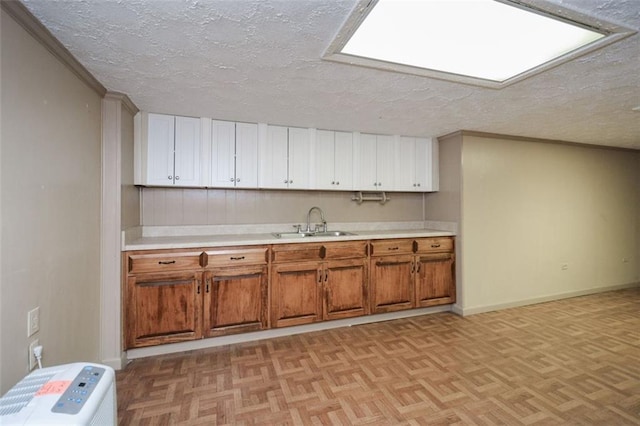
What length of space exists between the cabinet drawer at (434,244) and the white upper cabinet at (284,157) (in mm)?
1447

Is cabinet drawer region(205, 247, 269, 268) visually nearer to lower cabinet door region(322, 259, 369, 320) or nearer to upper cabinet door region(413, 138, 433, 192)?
lower cabinet door region(322, 259, 369, 320)

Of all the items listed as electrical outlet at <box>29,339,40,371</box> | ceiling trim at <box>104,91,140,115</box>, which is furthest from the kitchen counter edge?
ceiling trim at <box>104,91,140,115</box>

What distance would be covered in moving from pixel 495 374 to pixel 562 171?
3.19m

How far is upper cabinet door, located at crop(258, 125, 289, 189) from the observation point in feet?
10.5

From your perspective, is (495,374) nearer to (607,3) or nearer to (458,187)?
(458,187)

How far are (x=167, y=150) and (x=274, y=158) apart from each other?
104 cm

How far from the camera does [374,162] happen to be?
3654 millimetres

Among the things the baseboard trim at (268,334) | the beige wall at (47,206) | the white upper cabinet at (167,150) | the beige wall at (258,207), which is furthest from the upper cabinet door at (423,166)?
the beige wall at (47,206)

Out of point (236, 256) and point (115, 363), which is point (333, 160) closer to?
point (236, 256)

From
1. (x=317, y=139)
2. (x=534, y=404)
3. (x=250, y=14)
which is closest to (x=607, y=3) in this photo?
(x=250, y=14)

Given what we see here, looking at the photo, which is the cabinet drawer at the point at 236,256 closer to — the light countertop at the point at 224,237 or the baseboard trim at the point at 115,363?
the light countertop at the point at 224,237

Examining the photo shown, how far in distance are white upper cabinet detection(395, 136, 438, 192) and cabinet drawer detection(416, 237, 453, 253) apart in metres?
0.70

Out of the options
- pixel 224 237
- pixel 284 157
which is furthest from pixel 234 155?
pixel 224 237

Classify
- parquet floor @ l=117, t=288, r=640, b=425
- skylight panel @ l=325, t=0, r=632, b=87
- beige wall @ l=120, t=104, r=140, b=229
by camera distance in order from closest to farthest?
skylight panel @ l=325, t=0, r=632, b=87 < parquet floor @ l=117, t=288, r=640, b=425 < beige wall @ l=120, t=104, r=140, b=229
